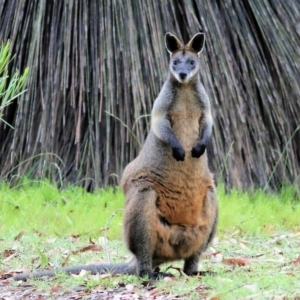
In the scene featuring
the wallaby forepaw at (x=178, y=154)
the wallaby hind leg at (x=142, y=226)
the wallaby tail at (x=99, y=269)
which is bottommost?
the wallaby tail at (x=99, y=269)

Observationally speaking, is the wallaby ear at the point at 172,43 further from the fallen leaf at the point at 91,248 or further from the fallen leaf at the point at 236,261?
the fallen leaf at the point at 91,248

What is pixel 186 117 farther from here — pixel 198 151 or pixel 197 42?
pixel 197 42

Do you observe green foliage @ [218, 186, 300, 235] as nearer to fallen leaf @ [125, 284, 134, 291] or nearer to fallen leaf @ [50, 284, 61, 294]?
fallen leaf @ [125, 284, 134, 291]

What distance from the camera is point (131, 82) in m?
7.28

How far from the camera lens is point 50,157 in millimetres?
7453

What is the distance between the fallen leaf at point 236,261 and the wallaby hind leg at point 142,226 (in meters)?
0.70

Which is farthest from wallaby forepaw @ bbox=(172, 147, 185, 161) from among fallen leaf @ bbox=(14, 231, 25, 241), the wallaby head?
fallen leaf @ bbox=(14, 231, 25, 241)

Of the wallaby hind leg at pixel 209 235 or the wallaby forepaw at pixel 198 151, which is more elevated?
the wallaby forepaw at pixel 198 151

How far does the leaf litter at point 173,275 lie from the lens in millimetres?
4094

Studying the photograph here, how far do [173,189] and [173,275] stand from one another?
488 millimetres

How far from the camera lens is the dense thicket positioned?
7.31 metres

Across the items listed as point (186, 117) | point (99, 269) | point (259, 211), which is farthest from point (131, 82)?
point (99, 269)

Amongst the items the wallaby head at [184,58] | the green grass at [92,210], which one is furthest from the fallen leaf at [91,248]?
the wallaby head at [184,58]

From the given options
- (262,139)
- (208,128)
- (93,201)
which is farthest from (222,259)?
(262,139)
